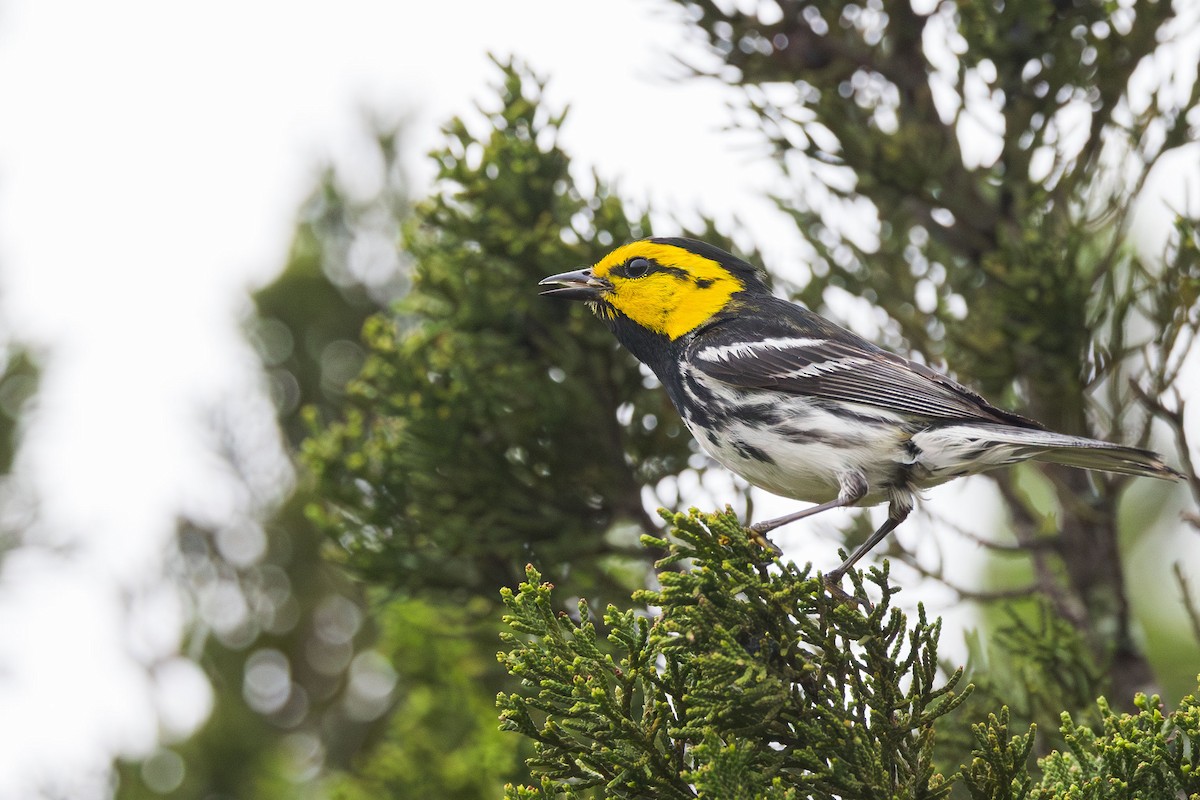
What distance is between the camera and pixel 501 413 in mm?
4449

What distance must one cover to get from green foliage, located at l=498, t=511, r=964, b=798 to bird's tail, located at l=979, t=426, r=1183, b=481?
0.81 m

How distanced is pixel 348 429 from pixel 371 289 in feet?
7.02

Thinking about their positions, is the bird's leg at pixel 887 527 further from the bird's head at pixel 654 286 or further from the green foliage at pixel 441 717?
the green foliage at pixel 441 717

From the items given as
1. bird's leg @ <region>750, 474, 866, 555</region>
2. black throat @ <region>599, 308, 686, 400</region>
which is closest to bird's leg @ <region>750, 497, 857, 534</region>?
bird's leg @ <region>750, 474, 866, 555</region>

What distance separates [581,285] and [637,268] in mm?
193

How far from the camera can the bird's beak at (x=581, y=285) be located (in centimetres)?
380

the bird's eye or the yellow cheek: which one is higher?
the bird's eye

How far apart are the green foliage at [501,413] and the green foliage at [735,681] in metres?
1.77

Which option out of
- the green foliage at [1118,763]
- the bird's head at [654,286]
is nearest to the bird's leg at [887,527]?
the green foliage at [1118,763]

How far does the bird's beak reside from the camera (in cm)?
380

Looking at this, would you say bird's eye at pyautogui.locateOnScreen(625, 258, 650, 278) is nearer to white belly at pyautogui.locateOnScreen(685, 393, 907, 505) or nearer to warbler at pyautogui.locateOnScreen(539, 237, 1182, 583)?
warbler at pyautogui.locateOnScreen(539, 237, 1182, 583)

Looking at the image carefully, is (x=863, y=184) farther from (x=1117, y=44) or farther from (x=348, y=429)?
(x=348, y=429)

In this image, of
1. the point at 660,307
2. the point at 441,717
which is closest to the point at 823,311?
the point at 660,307

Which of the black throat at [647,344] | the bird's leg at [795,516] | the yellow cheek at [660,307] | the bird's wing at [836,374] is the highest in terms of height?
the yellow cheek at [660,307]
